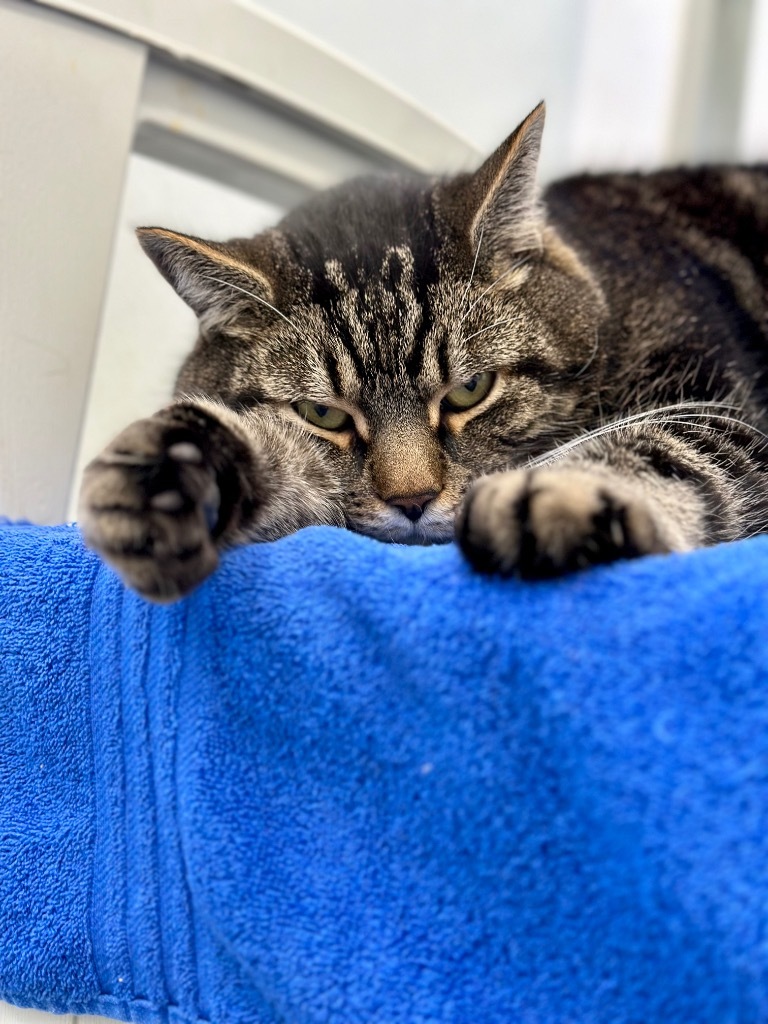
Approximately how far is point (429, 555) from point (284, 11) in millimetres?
1261

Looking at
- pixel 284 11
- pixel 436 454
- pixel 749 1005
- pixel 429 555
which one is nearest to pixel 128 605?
pixel 429 555

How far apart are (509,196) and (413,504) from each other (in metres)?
0.42

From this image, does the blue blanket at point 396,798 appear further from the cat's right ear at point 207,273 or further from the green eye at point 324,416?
the cat's right ear at point 207,273

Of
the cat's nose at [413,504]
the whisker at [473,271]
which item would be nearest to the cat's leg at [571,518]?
the cat's nose at [413,504]

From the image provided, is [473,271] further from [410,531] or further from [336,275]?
[410,531]

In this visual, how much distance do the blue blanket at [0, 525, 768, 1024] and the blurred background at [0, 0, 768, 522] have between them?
0.44m

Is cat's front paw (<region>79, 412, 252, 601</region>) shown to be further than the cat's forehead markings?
No

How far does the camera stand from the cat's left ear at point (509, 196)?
2.92 feet

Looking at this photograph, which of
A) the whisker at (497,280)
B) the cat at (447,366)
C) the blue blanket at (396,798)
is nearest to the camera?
the blue blanket at (396,798)

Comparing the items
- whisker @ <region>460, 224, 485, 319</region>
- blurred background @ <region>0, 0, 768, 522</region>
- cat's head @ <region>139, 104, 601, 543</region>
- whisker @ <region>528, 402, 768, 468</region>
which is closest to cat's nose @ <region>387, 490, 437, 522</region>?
Answer: cat's head @ <region>139, 104, 601, 543</region>

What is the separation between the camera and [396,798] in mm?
542

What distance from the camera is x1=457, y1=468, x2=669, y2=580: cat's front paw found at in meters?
0.53

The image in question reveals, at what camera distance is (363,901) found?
0.53 metres

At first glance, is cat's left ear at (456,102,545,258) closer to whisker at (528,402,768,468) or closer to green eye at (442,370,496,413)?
green eye at (442,370,496,413)
